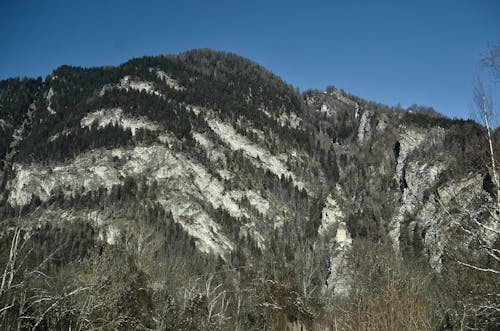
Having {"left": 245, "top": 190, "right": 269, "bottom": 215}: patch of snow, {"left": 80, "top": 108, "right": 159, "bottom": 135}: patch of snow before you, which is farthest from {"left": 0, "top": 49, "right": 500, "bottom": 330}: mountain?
{"left": 80, "top": 108, "right": 159, "bottom": 135}: patch of snow

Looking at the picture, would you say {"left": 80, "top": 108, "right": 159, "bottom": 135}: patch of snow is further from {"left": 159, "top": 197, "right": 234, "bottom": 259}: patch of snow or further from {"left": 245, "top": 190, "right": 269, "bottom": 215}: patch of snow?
{"left": 245, "top": 190, "right": 269, "bottom": 215}: patch of snow

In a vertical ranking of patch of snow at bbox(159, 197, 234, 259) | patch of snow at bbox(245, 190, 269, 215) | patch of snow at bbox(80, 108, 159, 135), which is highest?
patch of snow at bbox(80, 108, 159, 135)

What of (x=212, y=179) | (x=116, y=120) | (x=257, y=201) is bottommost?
(x=257, y=201)

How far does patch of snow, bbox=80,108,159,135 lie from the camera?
524 feet

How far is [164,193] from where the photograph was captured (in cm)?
13825

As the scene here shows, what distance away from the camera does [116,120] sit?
531ft

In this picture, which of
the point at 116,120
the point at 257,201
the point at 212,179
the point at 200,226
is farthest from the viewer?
the point at 116,120

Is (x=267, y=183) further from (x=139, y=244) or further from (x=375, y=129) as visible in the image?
(x=139, y=244)

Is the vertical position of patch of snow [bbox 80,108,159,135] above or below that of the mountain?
above

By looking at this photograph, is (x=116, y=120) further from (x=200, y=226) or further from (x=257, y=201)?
(x=257, y=201)

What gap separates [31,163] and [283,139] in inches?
3731

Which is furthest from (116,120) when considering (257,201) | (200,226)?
(257,201)

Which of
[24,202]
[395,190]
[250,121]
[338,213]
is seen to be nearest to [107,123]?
[24,202]

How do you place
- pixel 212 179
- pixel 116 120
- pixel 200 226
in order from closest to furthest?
pixel 200 226 → pixel 212 179 → pixel 116 120
